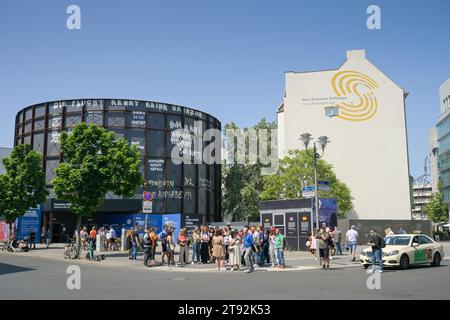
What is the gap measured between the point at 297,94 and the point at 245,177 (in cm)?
1402

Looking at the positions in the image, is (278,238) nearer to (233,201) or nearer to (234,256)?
(234,256)

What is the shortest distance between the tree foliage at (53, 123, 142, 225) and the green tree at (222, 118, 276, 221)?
103 feet

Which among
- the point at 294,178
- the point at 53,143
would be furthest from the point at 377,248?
the point at 53,143

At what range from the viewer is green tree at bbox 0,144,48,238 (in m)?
36.8

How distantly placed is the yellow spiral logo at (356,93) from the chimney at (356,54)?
81.4 inches

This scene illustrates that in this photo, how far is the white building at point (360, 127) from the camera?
60.2 metres

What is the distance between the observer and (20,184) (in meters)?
37.2

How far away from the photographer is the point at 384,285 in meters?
12.8

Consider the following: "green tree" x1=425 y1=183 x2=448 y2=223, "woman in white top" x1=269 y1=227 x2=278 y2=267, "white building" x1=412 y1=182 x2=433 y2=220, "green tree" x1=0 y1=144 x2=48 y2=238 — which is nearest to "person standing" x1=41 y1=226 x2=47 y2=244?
"green tree" x1=0 y1=144 x2=48 y2=238

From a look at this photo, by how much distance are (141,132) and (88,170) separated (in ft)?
69.6

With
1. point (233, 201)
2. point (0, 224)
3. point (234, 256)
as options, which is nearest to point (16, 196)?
point (0, 224)

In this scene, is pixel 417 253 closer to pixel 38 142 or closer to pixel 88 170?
pixel 88 170

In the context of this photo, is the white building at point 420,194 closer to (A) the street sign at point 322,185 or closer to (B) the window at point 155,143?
(B) the window at point 155,143
